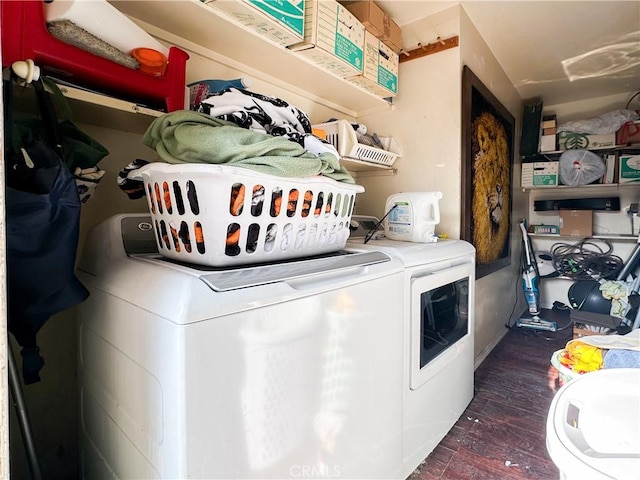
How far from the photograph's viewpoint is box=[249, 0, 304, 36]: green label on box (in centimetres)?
108

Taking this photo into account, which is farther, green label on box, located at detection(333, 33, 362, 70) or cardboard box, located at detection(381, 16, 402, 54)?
cardboard box, located at detection(381, 16, 402, 54)

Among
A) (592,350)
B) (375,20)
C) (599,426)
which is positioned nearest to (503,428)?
(592,350)

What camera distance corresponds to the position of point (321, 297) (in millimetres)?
854

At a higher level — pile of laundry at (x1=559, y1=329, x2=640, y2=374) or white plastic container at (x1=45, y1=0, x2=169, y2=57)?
white plastic container at (x1=45, y1=0, x2=169, y2=57)

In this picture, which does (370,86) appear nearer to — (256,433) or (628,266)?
(256,433)

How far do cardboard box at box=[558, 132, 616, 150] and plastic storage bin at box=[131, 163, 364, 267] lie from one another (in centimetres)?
317

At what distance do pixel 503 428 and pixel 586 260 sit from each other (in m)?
2.22

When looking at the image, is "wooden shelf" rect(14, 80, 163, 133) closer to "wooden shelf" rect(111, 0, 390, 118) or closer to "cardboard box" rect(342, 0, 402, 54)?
"wooden shelf" rect(111, 0, 390, 118)

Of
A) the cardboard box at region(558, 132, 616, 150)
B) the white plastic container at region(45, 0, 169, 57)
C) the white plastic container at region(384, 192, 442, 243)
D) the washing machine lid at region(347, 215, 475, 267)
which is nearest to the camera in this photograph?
the white plastic container at region(45, 0, 169, 57)

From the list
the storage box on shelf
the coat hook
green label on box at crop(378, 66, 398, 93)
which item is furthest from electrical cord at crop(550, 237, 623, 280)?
the coat hook

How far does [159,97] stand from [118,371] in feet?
2.54

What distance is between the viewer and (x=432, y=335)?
140 centimetres

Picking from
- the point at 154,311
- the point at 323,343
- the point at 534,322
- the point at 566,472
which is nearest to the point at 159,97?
the point at 154,311

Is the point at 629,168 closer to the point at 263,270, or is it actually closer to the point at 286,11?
the point at 286,11
